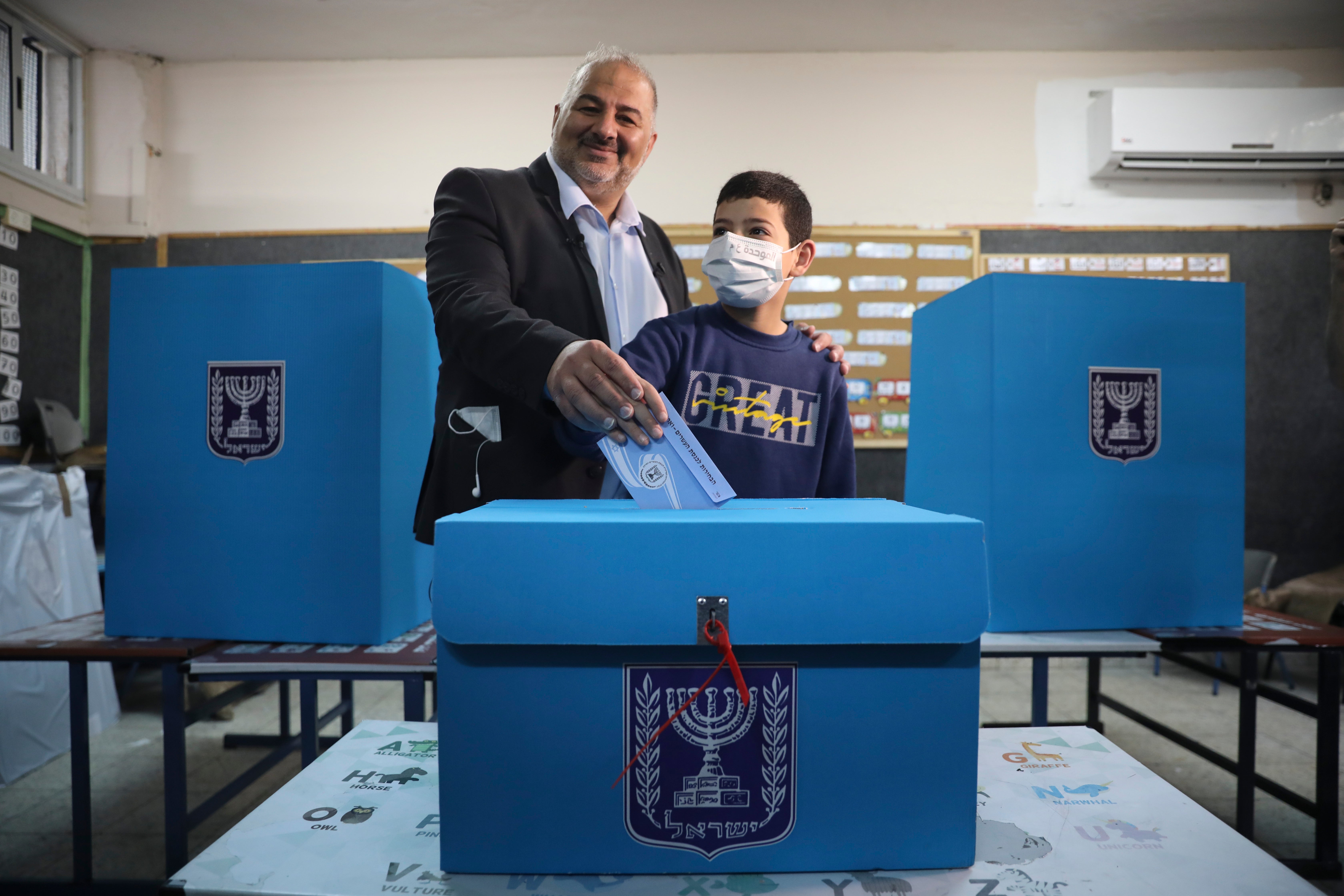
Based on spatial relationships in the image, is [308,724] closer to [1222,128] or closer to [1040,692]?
[1040,692]

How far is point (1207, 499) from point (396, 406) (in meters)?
1.41

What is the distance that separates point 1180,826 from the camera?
2.21ft

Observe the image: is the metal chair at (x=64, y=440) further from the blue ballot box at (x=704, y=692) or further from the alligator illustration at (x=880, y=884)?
the alligator illustration at (x=880, y=884)

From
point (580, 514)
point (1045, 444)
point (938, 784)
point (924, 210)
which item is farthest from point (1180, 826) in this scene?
point (924, 210)

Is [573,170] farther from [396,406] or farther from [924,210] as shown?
[924,210]

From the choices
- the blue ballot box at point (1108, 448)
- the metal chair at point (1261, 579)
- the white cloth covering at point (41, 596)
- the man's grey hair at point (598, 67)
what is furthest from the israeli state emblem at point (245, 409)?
the metal chair at point (1261, 579)

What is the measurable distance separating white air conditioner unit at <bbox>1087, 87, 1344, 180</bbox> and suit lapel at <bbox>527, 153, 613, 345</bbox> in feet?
10.8

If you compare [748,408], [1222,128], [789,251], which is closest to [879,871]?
[748,408]

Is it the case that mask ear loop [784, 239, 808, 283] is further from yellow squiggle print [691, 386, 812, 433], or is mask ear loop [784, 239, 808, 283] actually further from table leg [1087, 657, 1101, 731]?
table leg [1087, 657, 1101, 731]

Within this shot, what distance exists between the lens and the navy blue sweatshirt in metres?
1.16

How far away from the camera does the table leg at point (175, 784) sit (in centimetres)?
134

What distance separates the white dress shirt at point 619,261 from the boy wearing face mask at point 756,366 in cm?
10

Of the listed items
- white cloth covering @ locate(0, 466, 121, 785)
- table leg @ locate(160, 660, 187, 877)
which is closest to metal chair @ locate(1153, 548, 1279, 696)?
table leg @ locate(160, 660, 187, 877)

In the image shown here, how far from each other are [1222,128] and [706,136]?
2375mm
